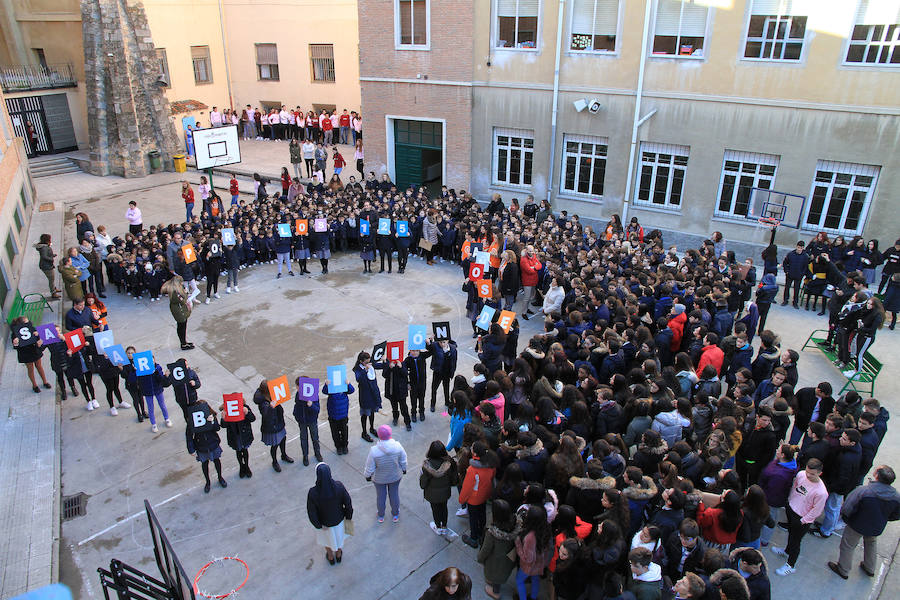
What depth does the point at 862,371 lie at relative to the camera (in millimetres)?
10680

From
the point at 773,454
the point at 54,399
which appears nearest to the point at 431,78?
the point at 54,399

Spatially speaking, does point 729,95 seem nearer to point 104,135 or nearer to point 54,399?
point 54,399

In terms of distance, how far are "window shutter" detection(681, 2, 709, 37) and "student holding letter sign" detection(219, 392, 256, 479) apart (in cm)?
1478

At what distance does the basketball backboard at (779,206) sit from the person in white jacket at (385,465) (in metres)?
12.3

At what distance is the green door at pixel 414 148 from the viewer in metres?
21.6

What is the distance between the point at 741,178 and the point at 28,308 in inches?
711

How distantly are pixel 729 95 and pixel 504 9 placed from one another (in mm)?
7203

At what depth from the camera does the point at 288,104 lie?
33.2 m

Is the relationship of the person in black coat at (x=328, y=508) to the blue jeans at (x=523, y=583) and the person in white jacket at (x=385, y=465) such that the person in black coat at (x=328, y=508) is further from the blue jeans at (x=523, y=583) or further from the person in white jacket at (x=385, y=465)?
the blue jeans at (x=523, y=583)

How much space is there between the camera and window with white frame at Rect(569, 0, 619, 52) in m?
17.3

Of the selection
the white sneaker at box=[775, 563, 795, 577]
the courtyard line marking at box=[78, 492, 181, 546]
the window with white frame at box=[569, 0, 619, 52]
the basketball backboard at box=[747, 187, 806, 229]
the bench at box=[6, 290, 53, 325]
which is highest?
the window with white frame at box=[569, 0, 619, 52]

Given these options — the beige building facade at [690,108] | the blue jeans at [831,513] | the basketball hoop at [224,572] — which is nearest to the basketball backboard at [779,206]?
the beige building facade at [690,108]

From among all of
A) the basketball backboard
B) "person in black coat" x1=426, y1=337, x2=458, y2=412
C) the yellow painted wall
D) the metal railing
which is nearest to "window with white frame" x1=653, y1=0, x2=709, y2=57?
the basketball backboard

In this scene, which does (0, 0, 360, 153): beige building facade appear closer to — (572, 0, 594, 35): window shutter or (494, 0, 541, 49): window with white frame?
(494, 0, 541, 49): window with white frame
